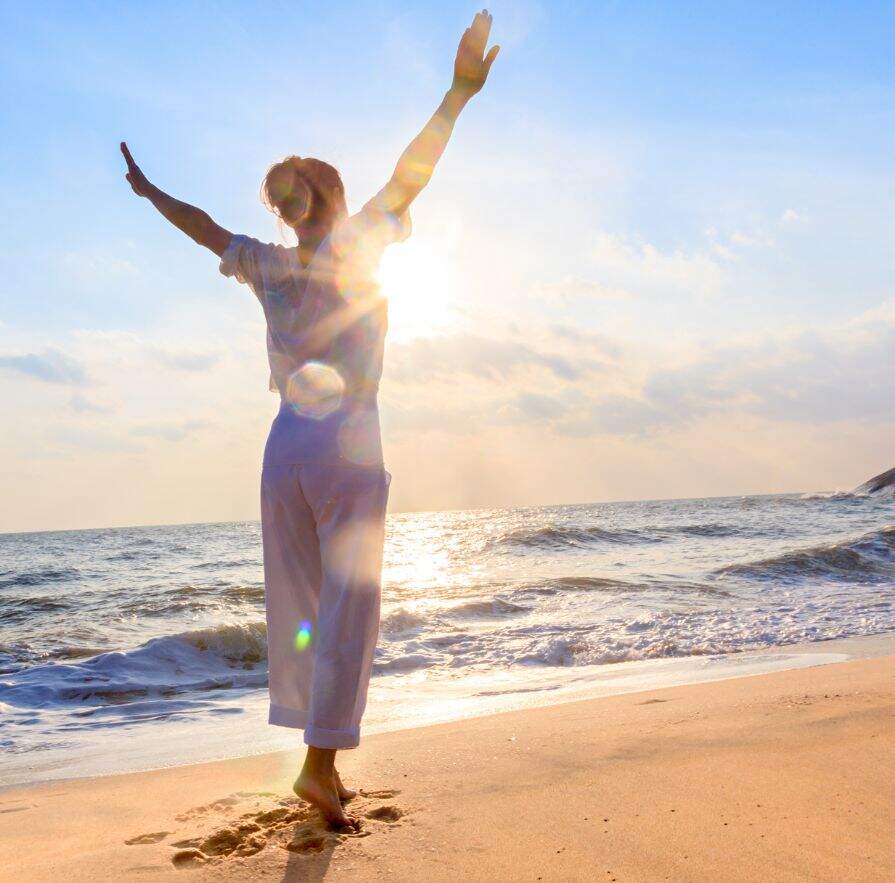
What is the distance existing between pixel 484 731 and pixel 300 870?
5.36ft

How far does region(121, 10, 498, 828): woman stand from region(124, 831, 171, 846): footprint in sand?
1.40 ft

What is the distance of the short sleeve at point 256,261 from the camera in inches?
94.7

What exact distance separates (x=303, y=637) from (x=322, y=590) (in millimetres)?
176

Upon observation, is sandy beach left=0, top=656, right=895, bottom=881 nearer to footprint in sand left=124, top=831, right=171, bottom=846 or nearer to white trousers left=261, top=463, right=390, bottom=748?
footprint in sand left=124, top=831, right=171, bottom=846

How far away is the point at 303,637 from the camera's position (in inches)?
93.9

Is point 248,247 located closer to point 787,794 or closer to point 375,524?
point 375,524

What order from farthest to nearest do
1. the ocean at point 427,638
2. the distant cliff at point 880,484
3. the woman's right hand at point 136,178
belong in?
the distant cliff at point 880,484
the ocean at point 427,638
the woman's right hand at point 136,178

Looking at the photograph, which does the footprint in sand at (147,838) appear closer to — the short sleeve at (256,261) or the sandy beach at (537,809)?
the sandy beach at (537,809)

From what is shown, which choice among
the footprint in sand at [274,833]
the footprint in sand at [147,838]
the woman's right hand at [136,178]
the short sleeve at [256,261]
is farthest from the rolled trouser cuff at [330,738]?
the woman's right hand at [136,178]

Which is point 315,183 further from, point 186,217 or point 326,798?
point 326,798

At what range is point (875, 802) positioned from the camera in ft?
7.30

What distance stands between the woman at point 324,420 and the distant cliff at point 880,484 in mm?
52876

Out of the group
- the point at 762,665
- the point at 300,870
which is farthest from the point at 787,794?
the point at 762,665

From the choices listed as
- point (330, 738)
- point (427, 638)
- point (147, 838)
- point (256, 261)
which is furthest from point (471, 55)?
point (427, 638)
